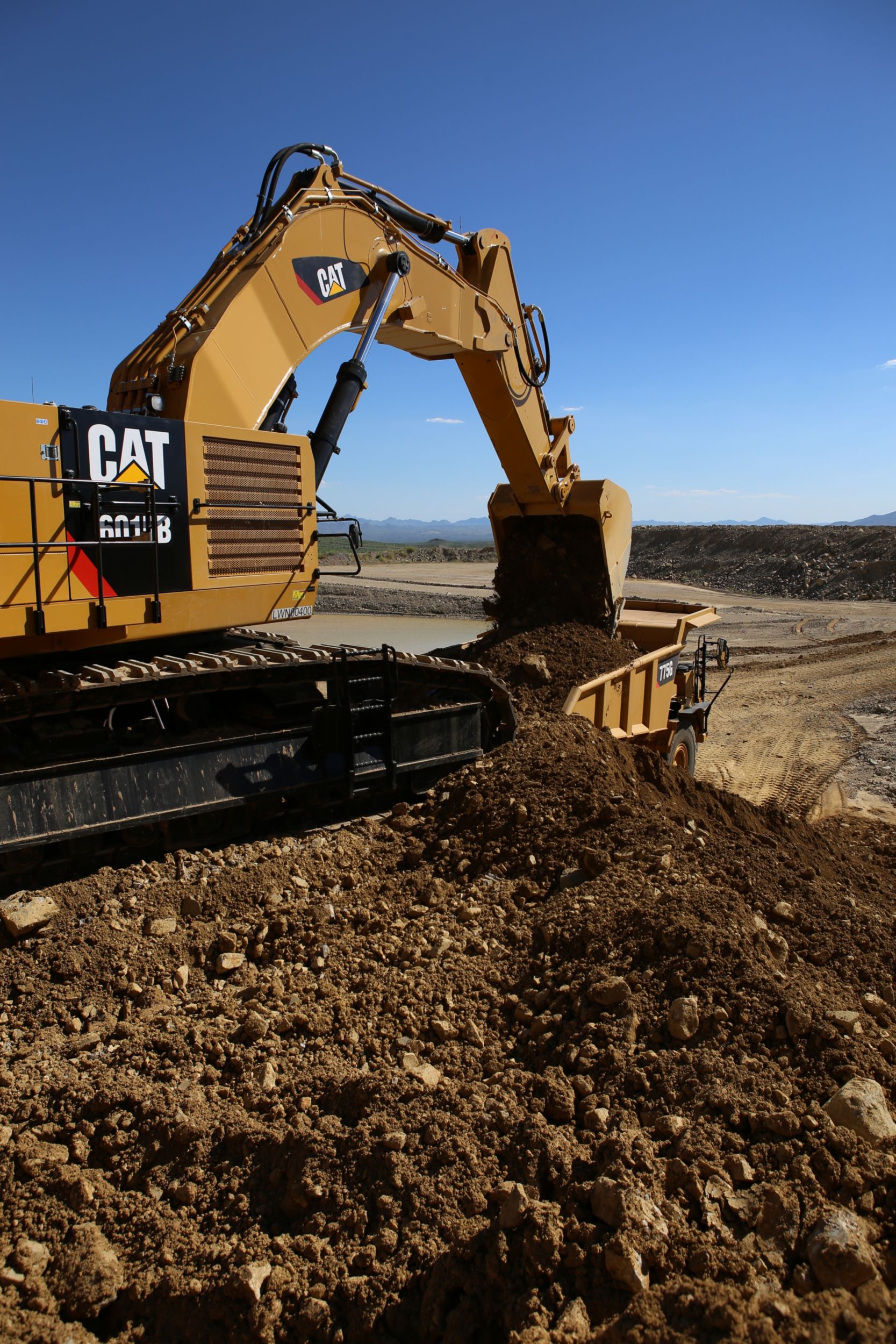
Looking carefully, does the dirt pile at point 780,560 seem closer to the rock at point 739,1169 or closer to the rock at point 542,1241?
the rock at point 739,1169

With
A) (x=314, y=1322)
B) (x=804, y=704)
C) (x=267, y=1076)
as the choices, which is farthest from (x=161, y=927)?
(x=804, y=704)

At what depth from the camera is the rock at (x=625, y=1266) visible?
224 cm

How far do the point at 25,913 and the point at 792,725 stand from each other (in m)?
10.5

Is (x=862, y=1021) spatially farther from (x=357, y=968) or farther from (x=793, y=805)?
(x=793, y=805)

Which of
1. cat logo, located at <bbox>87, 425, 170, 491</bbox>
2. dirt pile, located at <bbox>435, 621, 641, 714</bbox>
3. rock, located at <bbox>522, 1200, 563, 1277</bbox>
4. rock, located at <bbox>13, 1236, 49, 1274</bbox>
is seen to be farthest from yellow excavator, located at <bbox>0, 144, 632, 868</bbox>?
rock, located at <bbox>522, 1200, 563, 1277</bbox>

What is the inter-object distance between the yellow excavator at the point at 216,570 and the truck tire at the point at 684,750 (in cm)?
254

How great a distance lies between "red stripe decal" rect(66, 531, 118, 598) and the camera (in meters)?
4.11

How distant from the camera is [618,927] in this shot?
3771 millimetres

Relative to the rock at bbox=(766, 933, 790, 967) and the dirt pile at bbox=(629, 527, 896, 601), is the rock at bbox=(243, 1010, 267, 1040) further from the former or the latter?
the dirt pile at bbox=(629, 527, 896, 601)

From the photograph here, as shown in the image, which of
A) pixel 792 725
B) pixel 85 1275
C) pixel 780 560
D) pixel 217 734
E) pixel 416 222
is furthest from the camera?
pixel 780 560

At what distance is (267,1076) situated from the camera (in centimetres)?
323

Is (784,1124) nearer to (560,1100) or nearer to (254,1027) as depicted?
(560,1100)

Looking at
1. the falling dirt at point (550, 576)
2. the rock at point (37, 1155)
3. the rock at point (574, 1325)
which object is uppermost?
the falling dirt at point (550, 576)

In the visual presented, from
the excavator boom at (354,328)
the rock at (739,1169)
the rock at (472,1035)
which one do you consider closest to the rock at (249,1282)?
the rock at (472,1035)
